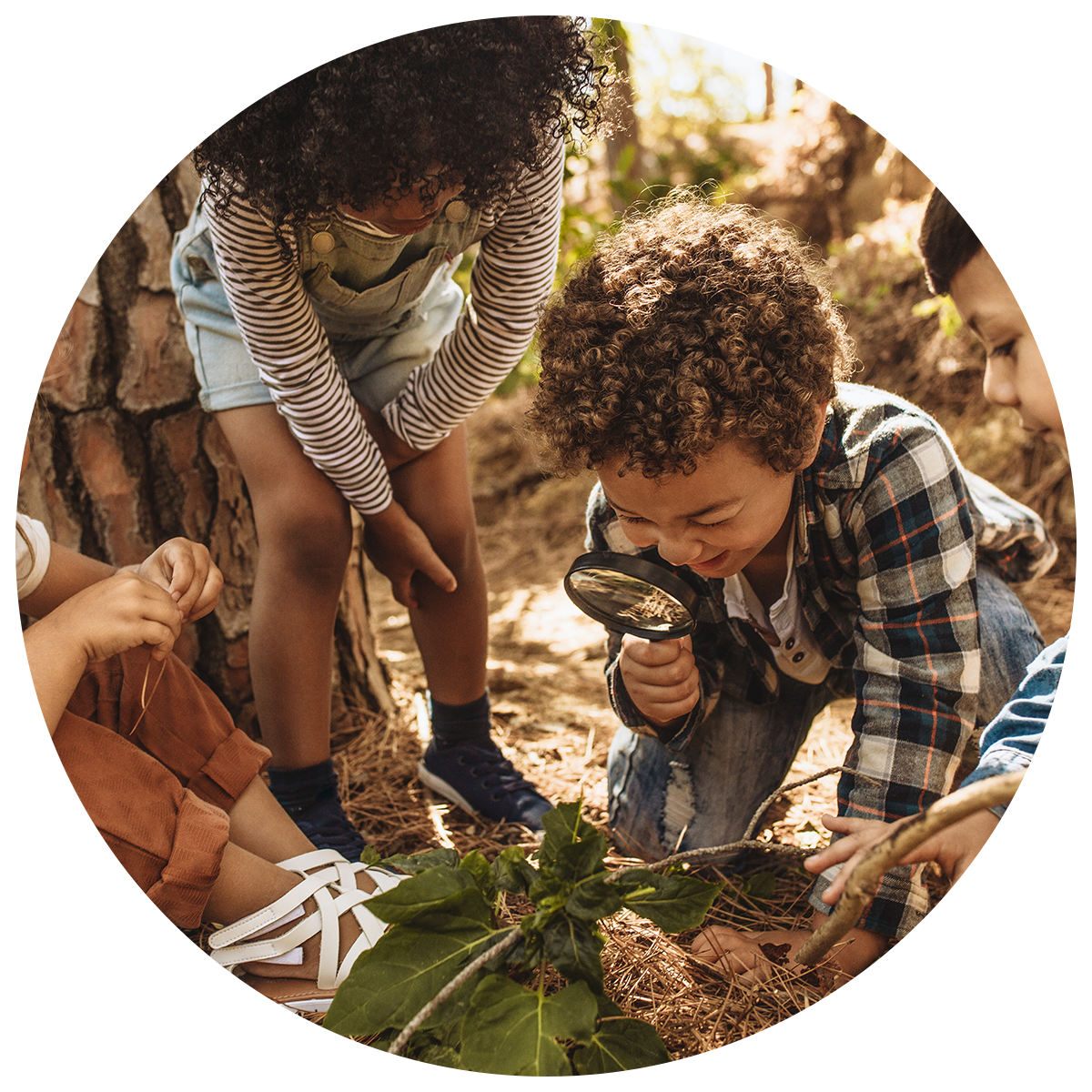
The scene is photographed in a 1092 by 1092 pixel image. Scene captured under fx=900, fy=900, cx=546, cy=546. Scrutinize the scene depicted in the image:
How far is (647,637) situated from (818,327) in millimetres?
646

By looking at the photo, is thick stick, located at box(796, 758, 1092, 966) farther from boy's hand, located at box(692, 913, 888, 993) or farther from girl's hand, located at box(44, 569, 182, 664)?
girl's hand, located at box(44, 569, 182, 664)

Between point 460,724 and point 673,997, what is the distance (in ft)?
3.19

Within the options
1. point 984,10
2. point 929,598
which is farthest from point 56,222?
point 984,10

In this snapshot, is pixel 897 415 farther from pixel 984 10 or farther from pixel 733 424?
pixel 984 10

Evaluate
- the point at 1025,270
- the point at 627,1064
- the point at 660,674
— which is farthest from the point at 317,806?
the point at 1025,270

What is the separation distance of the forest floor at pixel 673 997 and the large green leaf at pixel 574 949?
0.79 feet

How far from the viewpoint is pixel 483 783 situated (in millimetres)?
2137

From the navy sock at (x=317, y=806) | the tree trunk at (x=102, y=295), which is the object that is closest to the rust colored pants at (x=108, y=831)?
the navy sock at (x=317, y=806)

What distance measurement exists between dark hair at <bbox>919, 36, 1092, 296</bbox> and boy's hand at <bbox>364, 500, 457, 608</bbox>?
1.24 m

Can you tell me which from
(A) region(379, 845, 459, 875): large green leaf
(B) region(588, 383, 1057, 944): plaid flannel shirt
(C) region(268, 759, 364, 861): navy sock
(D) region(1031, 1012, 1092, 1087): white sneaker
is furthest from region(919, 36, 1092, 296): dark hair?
(C) region(268, 759, 364, 861): navy sock

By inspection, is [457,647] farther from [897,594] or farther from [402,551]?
[897,594]

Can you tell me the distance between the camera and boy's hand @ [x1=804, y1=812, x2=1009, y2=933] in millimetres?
1187

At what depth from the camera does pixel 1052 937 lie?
1.66 metres

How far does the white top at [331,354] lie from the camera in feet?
5.74
